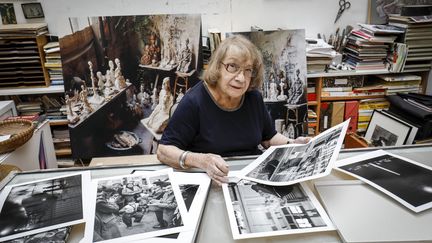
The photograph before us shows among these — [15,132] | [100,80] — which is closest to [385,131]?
[100,80]

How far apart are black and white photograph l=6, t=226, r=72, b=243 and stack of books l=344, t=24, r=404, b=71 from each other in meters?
2.52

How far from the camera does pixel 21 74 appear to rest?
2.54 meters

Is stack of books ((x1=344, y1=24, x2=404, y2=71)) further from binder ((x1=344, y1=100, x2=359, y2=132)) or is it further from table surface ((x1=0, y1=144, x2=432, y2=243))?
table surface ((x1=0, y1=144, x2=432, y2=243))

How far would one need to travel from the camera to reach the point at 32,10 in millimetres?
2639

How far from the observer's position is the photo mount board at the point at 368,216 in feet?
2.45

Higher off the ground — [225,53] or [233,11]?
[233,11]

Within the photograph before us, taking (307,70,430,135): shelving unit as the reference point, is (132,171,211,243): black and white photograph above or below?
above

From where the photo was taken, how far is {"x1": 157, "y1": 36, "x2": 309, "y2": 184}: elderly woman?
4.55 feet

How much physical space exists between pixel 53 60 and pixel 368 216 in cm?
247

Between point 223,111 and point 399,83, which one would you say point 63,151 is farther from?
point 399,83

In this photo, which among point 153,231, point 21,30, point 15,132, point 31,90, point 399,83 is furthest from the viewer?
point 399,83

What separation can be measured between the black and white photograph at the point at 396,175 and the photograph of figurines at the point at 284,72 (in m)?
1.43

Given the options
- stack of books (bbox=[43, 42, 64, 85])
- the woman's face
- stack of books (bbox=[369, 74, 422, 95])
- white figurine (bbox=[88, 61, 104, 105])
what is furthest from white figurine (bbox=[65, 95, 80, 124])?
stack of books (bbox=[369, 74, 422, 95])

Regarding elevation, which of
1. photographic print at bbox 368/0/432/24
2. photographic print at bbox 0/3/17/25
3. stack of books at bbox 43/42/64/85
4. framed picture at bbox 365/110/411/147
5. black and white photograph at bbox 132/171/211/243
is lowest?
framed picture at bbox 365/110/411/147
